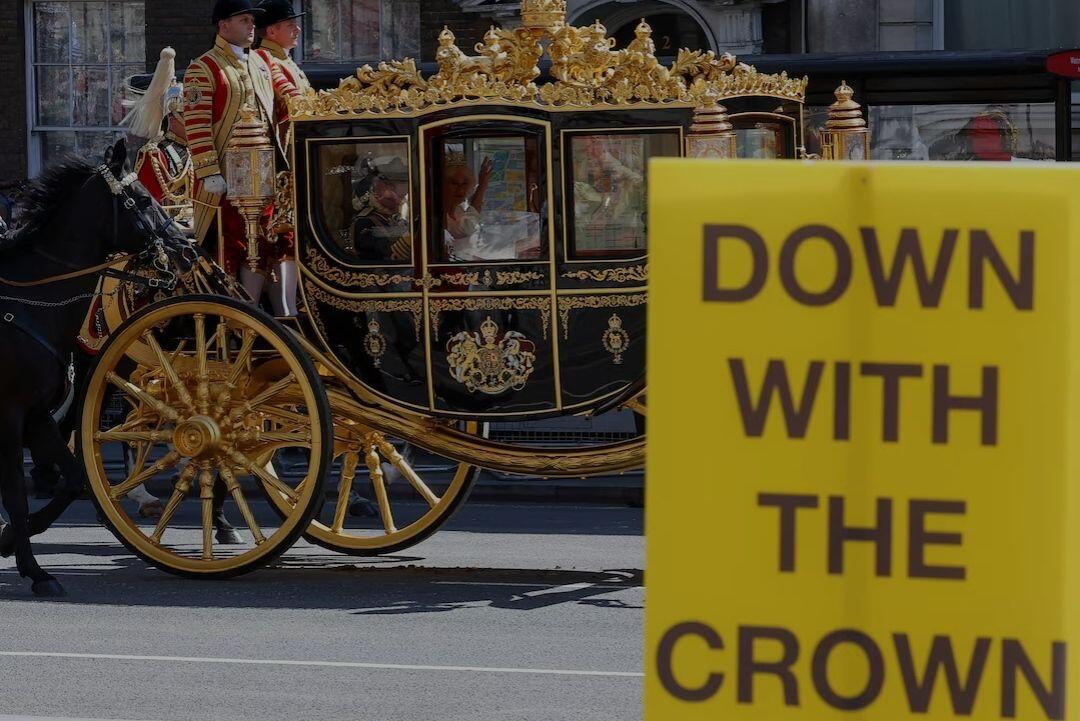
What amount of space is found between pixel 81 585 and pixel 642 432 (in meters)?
2.63

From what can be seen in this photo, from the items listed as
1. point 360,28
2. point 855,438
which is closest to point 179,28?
point 360,28

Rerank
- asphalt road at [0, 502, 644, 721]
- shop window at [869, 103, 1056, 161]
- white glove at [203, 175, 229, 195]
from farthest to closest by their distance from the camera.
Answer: shop window at [869, 103, 1056, 161] → white glove at [203, 175, 229, 195] → asphalt road at [0, 502, 644, 721]

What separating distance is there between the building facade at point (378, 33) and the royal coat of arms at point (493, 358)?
28.1ft

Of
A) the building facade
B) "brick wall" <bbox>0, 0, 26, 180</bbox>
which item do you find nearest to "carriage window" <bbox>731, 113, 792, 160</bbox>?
the building facade

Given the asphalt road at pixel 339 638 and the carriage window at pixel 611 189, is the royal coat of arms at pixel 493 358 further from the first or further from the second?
the asphalt road at pixel 339 638

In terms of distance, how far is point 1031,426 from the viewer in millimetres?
1823

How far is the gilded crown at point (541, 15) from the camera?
7.63 meters

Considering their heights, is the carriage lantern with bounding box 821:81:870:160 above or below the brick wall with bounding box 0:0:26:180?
below

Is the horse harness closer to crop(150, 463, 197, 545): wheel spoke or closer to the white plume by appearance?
crop(150, 463, 197, 545): wheel spoke

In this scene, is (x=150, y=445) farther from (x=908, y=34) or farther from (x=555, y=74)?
(x=908, y=34)

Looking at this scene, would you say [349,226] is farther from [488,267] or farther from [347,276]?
[488,267]

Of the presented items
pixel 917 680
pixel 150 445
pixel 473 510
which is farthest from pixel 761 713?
pixel 473 510

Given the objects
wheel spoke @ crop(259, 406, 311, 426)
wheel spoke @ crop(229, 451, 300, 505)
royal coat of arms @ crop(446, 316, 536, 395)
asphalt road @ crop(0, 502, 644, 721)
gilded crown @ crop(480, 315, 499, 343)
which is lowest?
asphalt road @ crop(0, 502, 644, 721)

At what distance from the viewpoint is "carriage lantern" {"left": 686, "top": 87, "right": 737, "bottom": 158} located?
7164 mm
